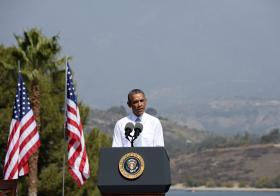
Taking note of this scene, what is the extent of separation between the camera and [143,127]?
908cm

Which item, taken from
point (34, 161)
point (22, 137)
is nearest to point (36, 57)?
point (34, 161)

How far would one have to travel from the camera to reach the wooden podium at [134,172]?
322 inches

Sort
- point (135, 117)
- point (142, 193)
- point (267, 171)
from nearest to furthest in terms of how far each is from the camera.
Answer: point (142, 193), point (135, 117), point (267, 171)

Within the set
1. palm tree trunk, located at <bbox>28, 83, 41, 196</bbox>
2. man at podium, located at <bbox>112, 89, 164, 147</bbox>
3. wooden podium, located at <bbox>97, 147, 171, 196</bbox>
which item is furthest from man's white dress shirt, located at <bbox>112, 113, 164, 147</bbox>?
palm tree trunk, located at <bbox>28, 83, 41, 196</bbox>

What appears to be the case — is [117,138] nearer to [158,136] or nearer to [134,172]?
[158,136]

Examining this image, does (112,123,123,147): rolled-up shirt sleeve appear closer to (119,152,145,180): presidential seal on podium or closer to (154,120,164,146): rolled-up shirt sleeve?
(154,120,164,146): rolled-up shirt sleeve

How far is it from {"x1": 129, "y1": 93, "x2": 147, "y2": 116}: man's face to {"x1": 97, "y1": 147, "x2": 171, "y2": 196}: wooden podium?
2.78 feet

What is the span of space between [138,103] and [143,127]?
0.90 feet

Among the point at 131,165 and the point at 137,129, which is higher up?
the point at 137,129

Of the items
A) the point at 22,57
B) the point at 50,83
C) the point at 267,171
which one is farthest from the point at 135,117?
the point at 267,171

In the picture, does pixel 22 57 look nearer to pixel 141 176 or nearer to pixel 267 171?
pixel 141 176

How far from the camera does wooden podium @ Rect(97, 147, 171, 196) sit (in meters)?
8.19

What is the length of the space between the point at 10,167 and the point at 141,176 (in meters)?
14.0

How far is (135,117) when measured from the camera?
9219 millimetres
